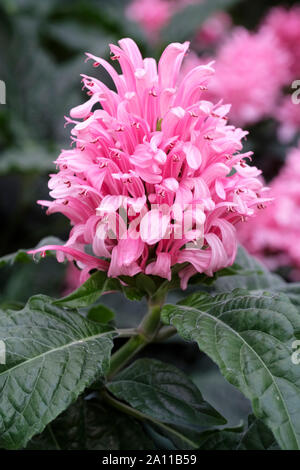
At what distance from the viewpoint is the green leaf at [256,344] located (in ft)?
1.19

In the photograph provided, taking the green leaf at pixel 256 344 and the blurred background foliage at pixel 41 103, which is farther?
the blurred background foliage at pixel 41 103

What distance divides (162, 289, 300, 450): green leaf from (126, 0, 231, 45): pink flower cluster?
1170 mm

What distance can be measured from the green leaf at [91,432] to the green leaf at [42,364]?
109 mm

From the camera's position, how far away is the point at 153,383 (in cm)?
49

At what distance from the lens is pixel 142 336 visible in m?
0.53

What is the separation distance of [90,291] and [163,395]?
12 centimetres

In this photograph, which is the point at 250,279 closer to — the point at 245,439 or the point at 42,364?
the point at 245,439

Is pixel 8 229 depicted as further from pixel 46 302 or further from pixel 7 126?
pixel 46 302

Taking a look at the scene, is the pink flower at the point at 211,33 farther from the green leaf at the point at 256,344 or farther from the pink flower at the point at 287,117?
the green leaf at the point at 256,344

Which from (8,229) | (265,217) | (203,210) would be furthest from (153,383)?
(8,229)

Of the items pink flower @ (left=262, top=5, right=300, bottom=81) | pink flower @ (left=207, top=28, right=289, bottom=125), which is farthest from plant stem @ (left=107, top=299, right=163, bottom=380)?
pink flower @ (left=262, top=5, right=300, bottom=81)

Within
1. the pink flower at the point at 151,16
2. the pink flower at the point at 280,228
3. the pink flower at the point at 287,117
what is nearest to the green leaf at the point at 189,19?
the pink flower at the point at 151,16

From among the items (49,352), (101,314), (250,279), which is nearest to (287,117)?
(250,279)

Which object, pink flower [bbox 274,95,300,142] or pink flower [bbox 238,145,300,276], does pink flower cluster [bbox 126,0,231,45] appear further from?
pink flower [bbox 238,145,300,276]
